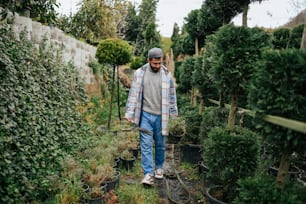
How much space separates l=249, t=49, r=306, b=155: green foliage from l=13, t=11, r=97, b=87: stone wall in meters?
3.47

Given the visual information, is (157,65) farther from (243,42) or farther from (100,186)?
(100,186)

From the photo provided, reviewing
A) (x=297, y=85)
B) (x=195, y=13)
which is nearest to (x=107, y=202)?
(x=297, y=85)

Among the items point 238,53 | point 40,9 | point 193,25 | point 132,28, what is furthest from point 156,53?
point 132,28

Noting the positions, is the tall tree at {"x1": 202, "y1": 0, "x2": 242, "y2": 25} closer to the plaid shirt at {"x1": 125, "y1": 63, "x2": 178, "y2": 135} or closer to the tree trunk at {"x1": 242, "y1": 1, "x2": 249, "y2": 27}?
the tree trunk at {"x1": 242, "y1": 1, "x2": 249, "y2": 27}

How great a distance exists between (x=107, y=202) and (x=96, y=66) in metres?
6.98

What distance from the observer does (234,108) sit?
3357 millimetres

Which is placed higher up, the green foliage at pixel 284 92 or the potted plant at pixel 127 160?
the green foliage at pixel 284 92

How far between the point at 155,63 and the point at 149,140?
1002 millimetres

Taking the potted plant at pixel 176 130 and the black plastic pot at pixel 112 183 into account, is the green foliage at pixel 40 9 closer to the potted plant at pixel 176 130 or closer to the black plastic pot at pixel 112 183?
the black plastic pot at pixel 112 183

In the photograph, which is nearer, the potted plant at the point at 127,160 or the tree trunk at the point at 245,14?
the tree trunk at the point at 245,14

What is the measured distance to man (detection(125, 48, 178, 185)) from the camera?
4.23 meters

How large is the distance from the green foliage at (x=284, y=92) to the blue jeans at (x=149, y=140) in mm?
2061

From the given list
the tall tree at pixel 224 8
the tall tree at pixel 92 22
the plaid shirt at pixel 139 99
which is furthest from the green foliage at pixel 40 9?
the tall tree at pixel 92 22

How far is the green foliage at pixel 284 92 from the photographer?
2133 mm
